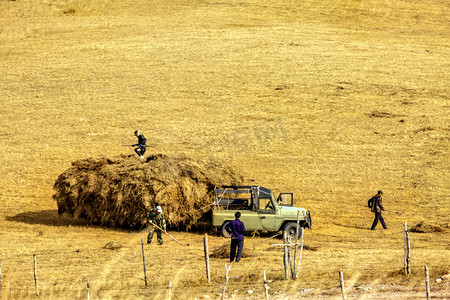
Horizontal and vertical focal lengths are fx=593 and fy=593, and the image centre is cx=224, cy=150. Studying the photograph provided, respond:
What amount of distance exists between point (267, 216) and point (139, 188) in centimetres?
436

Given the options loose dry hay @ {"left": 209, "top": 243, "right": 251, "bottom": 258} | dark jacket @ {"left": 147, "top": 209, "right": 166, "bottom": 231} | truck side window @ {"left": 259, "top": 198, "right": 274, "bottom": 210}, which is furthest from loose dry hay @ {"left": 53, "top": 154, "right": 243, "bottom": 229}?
loose dry hay @ {"left": 209, "top": 243, "right": 251, "bottom": 258}

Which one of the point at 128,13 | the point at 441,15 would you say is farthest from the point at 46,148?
the point at 441,15

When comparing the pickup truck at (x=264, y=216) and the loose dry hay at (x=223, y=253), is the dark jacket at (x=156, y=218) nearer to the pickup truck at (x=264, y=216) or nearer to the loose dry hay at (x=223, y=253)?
the pickup truck at (x=264, y=216)

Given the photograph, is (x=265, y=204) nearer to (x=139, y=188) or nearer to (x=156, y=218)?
(x=156, y=218)

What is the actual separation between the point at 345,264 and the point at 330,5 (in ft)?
155

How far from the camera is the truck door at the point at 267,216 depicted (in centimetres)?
1906

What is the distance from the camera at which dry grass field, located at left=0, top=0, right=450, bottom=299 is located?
14750 millimetres

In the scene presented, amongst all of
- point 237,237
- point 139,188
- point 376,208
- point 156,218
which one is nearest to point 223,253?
point 237,237

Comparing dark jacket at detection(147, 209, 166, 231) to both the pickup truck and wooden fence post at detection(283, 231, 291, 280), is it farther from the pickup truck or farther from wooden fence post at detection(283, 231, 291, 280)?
wooden fence post at detection(283, 231, 291, 280)

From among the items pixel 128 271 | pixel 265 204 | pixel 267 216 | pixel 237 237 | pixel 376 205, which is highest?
pixel 265 204

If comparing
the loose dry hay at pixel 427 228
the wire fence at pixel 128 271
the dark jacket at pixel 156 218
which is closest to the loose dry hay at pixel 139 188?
the dark jacket at pixel 156 218

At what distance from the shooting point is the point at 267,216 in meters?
19.1

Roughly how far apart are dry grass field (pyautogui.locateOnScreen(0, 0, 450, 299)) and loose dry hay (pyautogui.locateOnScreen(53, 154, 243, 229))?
65cm

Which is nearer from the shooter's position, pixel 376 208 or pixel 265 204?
pixel 265 204
